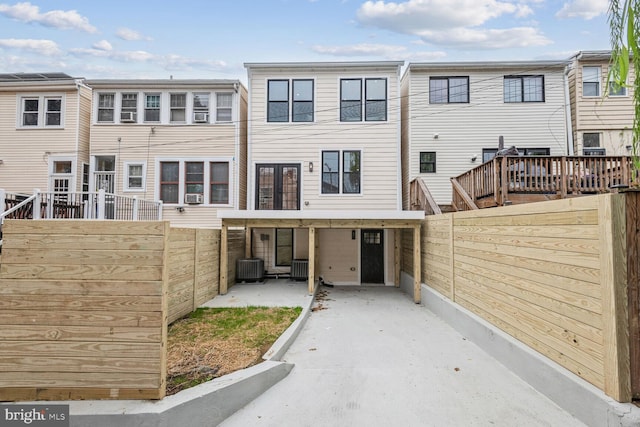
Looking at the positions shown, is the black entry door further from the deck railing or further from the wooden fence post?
the wooden fence post

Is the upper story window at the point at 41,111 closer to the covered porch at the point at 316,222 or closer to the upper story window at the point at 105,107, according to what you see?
the upper story window at the point at 105,107

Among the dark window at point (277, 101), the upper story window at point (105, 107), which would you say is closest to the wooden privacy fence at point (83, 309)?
the dark window at point (277, 101)

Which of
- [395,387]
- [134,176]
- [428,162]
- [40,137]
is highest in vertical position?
[40,137]

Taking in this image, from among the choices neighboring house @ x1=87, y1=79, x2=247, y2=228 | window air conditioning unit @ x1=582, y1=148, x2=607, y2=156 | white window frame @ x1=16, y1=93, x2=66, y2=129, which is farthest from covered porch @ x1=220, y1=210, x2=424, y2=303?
white window frame @ x1=16, y1=93, x2=66, y2=129

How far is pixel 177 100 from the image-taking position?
11.2 meters

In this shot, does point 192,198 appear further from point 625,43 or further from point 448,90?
point 625,43

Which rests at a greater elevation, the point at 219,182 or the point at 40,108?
the point at 40,108

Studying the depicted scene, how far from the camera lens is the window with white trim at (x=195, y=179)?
10930 millimetres

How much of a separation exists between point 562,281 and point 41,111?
15774 mm

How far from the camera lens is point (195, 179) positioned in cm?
1100

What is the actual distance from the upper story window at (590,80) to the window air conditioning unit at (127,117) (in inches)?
634

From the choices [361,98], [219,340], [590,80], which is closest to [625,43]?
[219,340]

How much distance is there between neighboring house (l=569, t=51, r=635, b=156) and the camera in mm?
10898

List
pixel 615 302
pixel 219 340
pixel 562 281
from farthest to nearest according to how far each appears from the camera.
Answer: pixel 219 340 < pixel 562 281 < pixel 615 302
